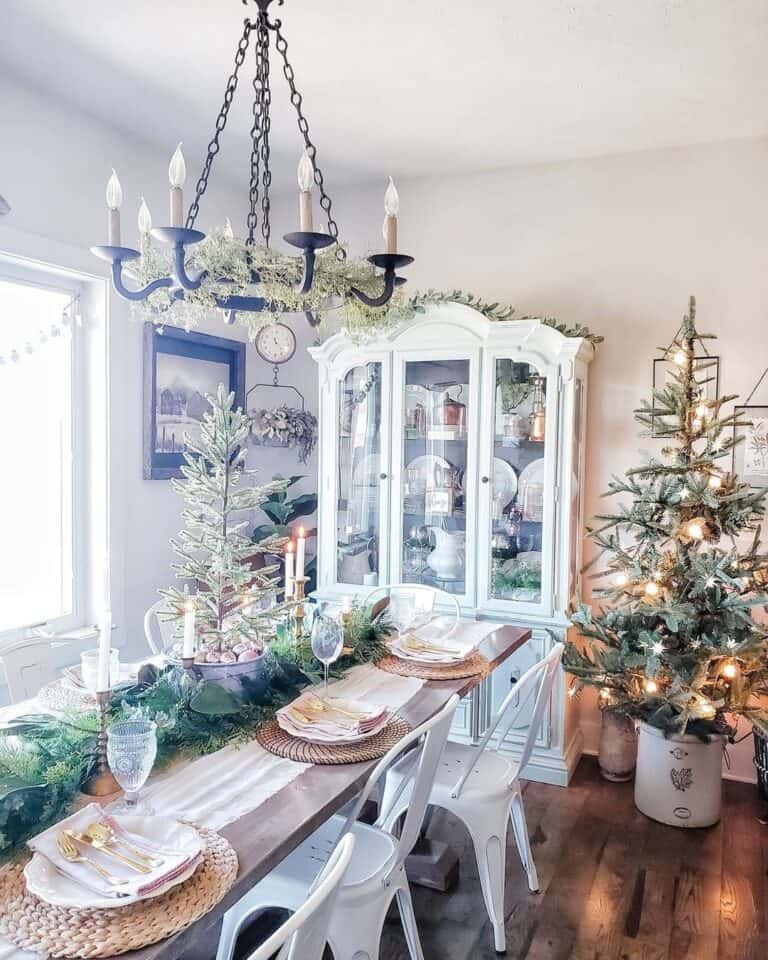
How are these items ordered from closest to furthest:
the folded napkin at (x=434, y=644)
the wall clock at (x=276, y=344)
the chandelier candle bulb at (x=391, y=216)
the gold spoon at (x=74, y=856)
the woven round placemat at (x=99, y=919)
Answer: the woven round placemat at (x=99, y=919), the gold spoon at (x=74, y=856), the chandelier candle bulb at (x=391, y=216), the folded napkin at (x=434, y=644), the wall clock at (x=276, y=344)

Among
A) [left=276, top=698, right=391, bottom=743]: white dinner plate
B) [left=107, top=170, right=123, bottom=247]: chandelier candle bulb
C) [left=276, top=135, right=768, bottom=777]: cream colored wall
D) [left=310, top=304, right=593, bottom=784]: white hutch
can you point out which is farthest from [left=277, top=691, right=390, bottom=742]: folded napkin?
[left=276, top=135, right=768, bottom=777]: cream colored wall

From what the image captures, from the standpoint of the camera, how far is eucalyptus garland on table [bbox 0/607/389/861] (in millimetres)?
1309

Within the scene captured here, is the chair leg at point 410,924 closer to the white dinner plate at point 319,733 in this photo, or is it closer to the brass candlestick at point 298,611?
the white dinner plate at point 319,733

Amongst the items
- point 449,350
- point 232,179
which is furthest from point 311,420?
point 232,179

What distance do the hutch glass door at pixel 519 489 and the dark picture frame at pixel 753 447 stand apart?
835mm

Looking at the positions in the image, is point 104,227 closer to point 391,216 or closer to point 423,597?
point 391,216

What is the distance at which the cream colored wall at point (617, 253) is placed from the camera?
3.24 m

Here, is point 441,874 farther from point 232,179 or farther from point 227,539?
point 232,179

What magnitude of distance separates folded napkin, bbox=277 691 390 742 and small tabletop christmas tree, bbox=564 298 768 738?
52.5 inches

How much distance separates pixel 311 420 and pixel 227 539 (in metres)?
2.18

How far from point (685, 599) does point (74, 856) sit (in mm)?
2337

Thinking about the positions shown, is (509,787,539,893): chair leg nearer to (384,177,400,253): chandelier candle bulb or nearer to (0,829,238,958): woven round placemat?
(0,829,238,958): woven round placemat

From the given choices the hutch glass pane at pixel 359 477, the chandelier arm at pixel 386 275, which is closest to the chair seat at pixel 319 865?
the chandelier arm at pixel 386 275

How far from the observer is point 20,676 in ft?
7.32
